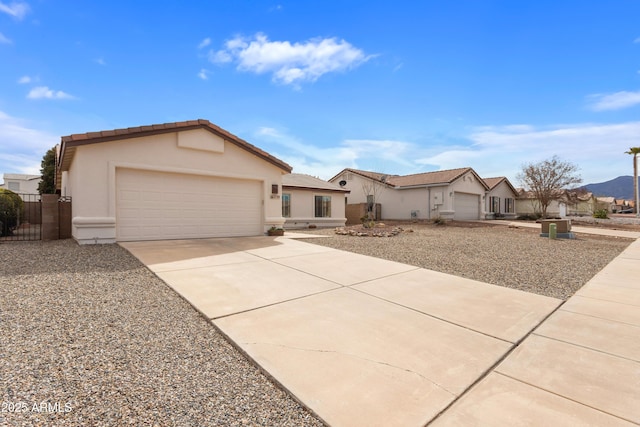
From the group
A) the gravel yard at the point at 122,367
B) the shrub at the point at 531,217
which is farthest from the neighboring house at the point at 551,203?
the gravel yard at the point at 122,367

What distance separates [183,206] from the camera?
35.2 ft

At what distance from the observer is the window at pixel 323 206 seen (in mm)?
19531

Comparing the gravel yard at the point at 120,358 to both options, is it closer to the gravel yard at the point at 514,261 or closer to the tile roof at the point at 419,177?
the gravel yard at the point at 514,261

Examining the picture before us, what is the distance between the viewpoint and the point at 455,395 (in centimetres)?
229

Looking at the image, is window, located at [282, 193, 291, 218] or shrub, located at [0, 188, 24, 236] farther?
window, located at [282, 193, 291, 218]

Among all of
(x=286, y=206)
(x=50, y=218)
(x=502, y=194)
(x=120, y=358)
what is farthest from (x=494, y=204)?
(x=120, y=358)

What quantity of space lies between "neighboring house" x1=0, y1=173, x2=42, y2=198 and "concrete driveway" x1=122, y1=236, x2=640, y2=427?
55235mm

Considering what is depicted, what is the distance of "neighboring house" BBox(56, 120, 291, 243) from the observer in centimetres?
901

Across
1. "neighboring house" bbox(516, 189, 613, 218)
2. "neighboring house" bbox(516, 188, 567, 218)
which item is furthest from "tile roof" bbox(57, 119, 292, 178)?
"neighboring house" bbox(516, 188, 567, 218)

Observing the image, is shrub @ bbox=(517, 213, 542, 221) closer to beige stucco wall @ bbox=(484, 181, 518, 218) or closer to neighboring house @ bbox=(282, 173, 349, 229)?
beige stucco wall @ bbox=(484, 181, 518, 218)

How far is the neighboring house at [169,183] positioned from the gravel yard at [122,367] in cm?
517

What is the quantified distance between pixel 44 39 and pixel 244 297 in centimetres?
1112

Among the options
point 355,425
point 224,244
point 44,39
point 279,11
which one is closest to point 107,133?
point 44,39

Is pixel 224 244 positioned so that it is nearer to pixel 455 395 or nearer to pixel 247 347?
pixel 247 347
